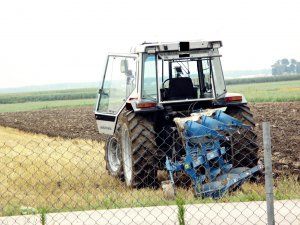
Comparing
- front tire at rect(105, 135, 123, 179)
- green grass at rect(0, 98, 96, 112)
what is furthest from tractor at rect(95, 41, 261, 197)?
green grass at rect(0, 98, 96, 112)

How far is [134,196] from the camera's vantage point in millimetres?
10633

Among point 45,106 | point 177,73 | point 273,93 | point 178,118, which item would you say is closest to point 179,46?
point 177,73

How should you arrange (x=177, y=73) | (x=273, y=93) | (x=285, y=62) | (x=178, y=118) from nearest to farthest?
1. (x=178, y=118)
2. (x=177, y=73)
3. (x=273, y=93)
4. (x=285, y=62)

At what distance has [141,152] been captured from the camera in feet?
37.0

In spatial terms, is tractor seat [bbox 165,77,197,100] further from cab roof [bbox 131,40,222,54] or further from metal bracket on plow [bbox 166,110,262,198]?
metal bracket on plow [bbox 166,110,262,198]

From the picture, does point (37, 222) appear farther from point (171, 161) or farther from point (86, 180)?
point (86, 180)

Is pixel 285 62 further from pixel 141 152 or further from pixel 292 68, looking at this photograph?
pixel 141 152

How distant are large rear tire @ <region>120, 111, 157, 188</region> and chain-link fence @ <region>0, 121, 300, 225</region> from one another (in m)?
0.01

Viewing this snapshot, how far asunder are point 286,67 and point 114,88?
7023 inches

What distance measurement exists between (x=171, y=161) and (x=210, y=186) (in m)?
1.01

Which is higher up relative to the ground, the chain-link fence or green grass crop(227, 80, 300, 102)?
the chain-link fence

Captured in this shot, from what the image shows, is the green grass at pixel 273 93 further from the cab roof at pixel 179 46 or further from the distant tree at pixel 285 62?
the distant tree at pixel 285 62

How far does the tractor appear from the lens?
10.6m

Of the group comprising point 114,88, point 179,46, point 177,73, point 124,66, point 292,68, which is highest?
point 179,46
